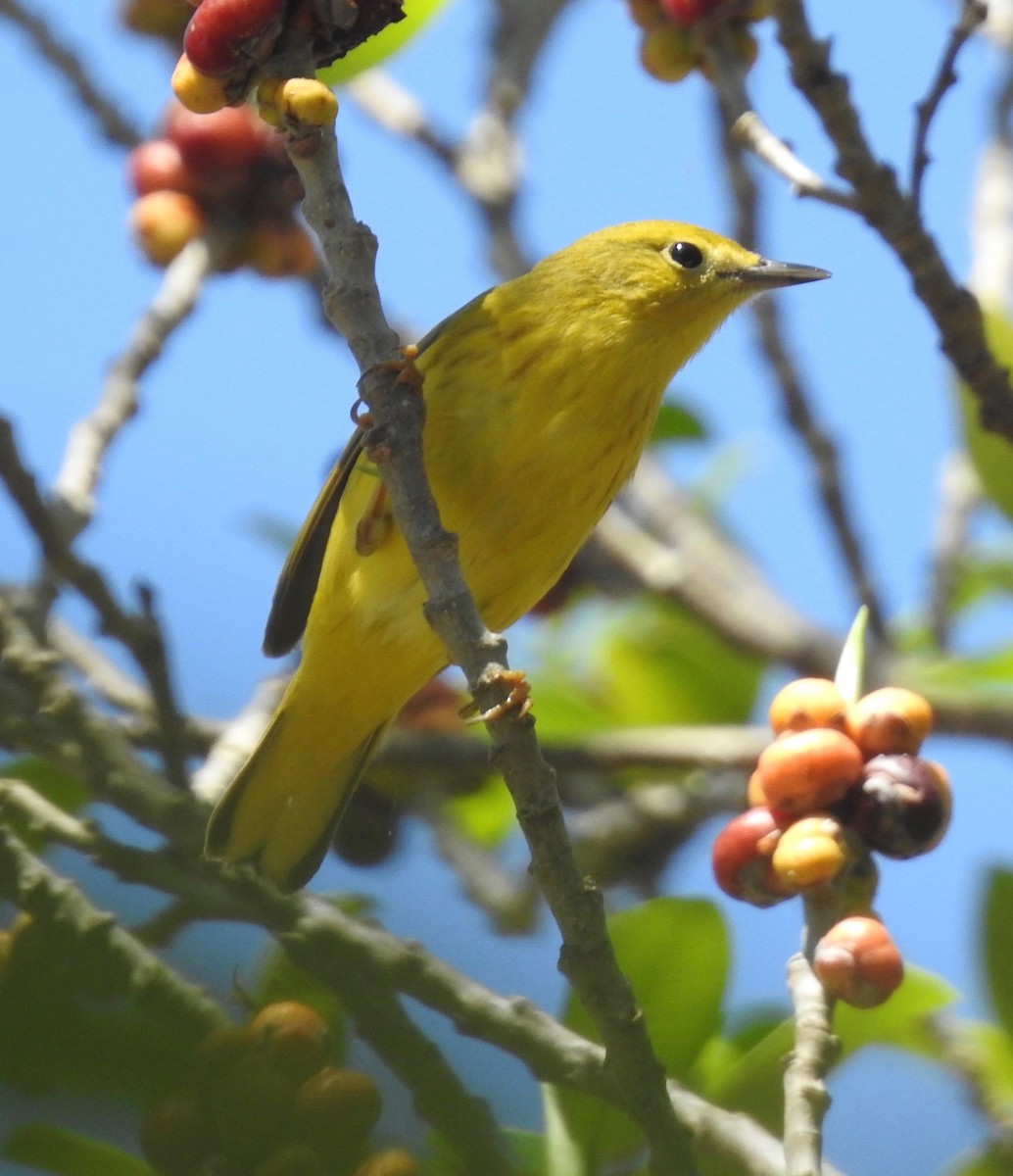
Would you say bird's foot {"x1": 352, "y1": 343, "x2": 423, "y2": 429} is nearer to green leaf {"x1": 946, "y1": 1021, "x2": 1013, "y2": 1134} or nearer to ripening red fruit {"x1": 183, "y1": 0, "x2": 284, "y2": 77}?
ripening red fruit {"x1": 183, "y1": 0, "x2": 284, "y2": 77}

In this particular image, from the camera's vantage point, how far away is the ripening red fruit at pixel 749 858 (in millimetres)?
2657

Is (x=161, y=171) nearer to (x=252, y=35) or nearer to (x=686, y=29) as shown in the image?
(x=686, y=29)

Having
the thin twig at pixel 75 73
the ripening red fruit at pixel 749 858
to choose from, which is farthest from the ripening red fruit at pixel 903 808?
the thin twig at pixel 75 73

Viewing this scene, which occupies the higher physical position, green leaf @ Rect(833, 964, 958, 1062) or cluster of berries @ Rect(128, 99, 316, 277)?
cluster of berries @ Rect(128, 99, 316, 277)

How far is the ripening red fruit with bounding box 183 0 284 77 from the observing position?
A: 95.9 inches

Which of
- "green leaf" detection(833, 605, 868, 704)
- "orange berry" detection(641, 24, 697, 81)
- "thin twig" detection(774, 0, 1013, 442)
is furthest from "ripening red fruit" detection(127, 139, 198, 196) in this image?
"green leaf" detection(833, 605, 868, 704)

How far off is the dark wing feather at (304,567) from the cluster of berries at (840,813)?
169 centimetres

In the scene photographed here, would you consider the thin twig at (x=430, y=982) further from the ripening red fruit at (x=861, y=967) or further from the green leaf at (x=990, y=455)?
the green leaf at (x=990, y=455)

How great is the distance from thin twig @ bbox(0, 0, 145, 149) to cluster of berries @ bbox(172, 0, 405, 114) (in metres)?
2.64

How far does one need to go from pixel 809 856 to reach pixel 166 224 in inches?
115

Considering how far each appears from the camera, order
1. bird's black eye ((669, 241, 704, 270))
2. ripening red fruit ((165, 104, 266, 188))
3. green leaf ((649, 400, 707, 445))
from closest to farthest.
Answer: bird's black eye ((669, 241, 704, 270))
ripening red fruit ((165, 104, 266, 188))
green leaf ((649, 400, 707, 445))

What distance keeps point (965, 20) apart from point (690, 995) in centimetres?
199

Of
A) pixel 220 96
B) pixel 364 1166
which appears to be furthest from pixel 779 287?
pixel 364 1166

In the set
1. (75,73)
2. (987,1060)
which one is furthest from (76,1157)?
(75,73)
